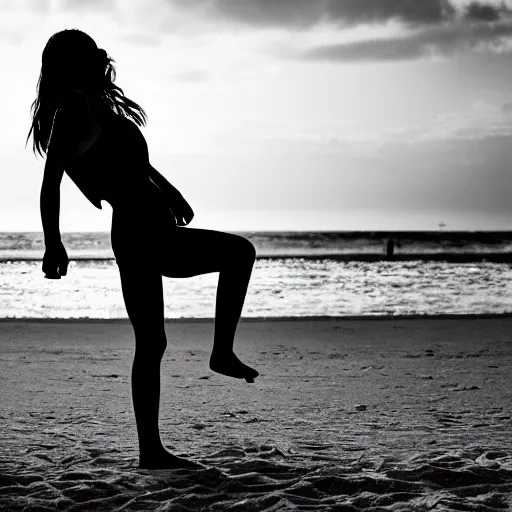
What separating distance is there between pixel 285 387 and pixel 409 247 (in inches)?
1567

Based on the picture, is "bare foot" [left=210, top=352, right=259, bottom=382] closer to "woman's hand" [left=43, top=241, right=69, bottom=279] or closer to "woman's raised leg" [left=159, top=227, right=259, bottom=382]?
"woman's raised leg" [left=159, top=227, right=259, bottom=382]

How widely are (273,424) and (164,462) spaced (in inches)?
48.1

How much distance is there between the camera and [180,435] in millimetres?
4812

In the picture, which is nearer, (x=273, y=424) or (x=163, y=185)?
(x=163, y=185)

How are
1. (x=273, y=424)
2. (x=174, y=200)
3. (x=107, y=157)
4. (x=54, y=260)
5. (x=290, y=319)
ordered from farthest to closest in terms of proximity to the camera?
(x=290, y=319)
(x=273, y=424)
(x=174, y=200)
(x=107, y=157)
(x=54, y=260)

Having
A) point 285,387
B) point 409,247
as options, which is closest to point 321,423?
point 285,387

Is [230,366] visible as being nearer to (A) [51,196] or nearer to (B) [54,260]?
(B) [54,260]

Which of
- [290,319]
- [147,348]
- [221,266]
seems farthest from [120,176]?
[290,319]

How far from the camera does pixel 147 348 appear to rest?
154 inches

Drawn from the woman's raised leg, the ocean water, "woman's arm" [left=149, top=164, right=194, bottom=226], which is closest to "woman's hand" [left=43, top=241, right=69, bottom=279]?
the woman's raised leg

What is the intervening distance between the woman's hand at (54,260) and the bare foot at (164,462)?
3.59 feet

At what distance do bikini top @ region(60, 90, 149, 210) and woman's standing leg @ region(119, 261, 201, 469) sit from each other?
38 cm

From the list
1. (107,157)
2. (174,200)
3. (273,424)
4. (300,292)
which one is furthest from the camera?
(300,292)

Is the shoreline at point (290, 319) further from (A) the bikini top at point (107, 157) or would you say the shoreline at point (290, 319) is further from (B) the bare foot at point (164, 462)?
(A) the bikini top at point (107, 157)
